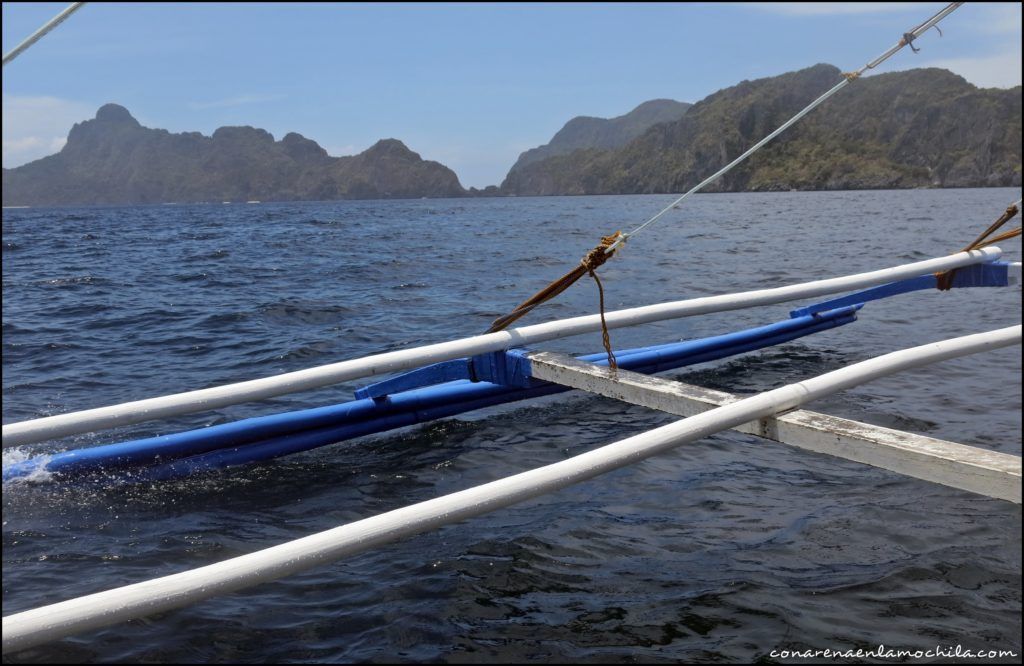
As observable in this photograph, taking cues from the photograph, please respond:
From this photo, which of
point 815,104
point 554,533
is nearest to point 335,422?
point 554,533

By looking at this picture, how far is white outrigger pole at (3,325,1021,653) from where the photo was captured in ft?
7.67

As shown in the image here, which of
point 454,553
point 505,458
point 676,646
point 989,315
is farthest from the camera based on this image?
point 989,315

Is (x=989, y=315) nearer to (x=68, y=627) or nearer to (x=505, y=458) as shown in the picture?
(x=505, y=458)

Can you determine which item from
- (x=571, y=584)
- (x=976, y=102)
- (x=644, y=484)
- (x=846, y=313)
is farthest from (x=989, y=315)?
(x=976, y=102)

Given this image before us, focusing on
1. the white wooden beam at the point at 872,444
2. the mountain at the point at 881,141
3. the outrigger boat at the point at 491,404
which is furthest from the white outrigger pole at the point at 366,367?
the mountain at the point at 881,141

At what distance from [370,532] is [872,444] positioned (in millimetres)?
2242

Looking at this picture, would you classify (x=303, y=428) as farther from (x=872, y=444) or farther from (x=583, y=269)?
(x=872, y=444)

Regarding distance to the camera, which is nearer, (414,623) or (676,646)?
(676,646)

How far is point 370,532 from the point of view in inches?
109

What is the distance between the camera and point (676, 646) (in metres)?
3.30

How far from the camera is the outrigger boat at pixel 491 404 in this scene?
104 inches

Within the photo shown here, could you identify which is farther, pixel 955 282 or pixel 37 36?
pixel 955 282

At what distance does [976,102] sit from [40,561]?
625ft

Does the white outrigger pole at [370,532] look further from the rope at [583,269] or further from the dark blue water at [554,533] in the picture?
the rope at [583,269]
